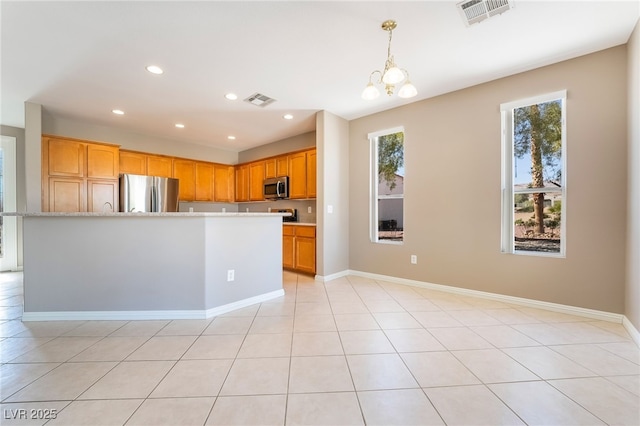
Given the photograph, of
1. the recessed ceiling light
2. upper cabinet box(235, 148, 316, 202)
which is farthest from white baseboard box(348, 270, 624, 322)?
the recessed ceiling light

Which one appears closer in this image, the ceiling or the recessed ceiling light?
the ceiling

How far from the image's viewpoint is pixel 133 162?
198 inches

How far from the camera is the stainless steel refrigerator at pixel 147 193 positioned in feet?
15.5

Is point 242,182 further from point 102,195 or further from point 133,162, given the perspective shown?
point 102,195

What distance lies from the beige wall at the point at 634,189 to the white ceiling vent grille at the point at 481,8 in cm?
124

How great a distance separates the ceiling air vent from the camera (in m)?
3.64

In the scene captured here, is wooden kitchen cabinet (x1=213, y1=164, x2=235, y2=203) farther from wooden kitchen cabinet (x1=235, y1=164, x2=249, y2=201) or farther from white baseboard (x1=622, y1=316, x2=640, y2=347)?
white baseboard (x1=622, y1=316, x2=640, y2=347)

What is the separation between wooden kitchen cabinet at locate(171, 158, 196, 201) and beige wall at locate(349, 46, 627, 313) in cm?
359

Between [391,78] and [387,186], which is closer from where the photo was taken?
[391,78]

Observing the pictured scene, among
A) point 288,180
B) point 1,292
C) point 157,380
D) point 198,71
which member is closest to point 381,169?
point 288,180

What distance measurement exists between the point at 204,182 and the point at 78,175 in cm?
217

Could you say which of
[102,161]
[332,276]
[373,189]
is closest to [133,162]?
[102,161]

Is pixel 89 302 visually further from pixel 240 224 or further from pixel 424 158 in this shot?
pixel 424 158

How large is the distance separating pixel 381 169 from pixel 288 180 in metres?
1.87
